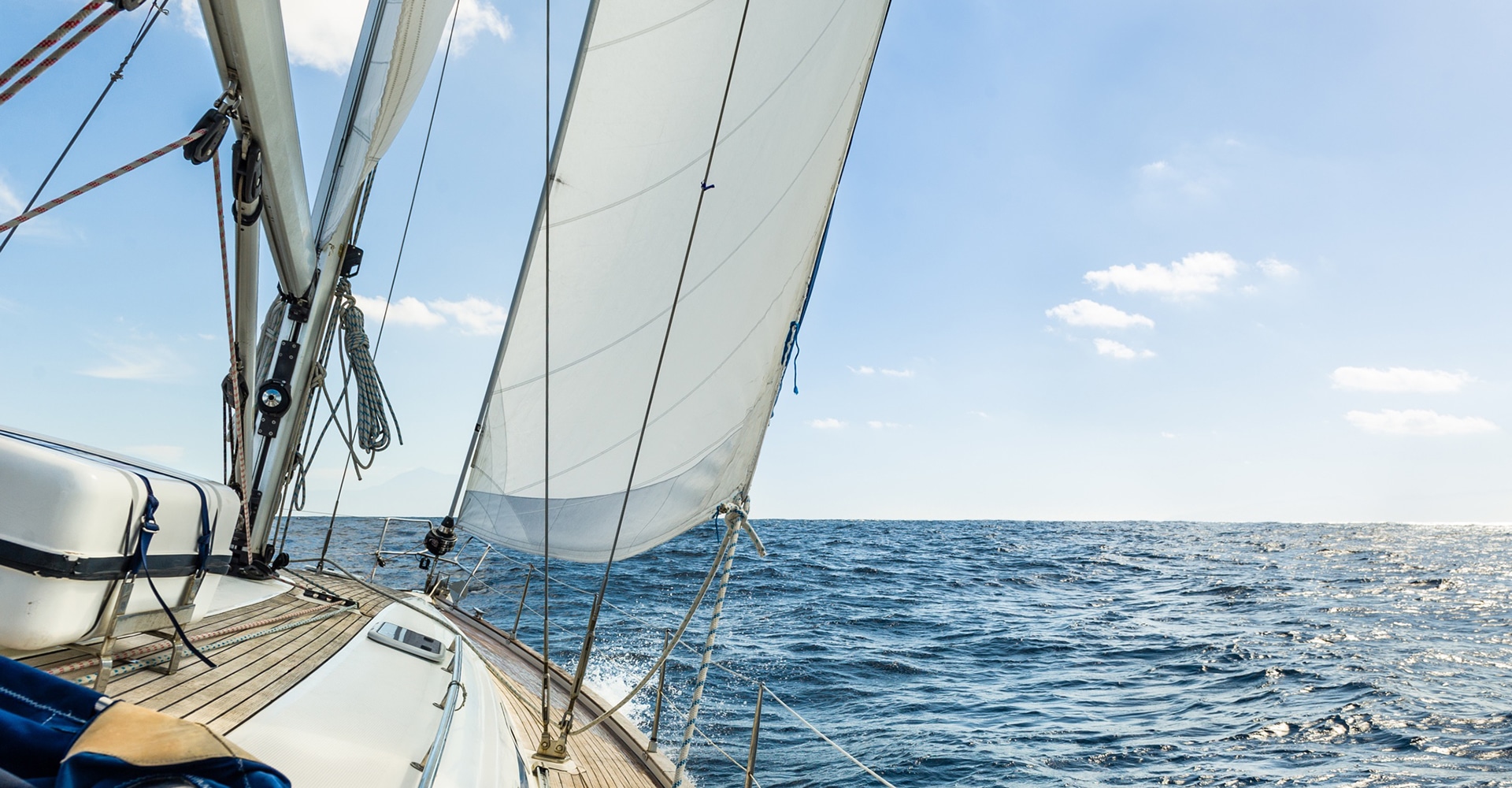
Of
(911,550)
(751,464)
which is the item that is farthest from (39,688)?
(911,550)

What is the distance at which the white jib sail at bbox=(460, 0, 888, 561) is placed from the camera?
11.1 feet

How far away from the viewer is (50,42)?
5.22 ft

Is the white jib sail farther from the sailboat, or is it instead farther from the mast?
the mast

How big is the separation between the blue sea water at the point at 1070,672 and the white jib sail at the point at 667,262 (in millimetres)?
474

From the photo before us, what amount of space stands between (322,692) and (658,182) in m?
2.51

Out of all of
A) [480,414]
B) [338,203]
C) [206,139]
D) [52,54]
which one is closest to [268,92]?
[206,139]

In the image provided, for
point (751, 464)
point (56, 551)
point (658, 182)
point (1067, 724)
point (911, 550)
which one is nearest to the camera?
point (56, 551)

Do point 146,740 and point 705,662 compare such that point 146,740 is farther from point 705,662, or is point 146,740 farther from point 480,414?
point 480,414

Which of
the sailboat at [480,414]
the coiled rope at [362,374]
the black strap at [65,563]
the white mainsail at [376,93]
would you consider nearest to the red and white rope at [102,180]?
the sailboat at [480,414]

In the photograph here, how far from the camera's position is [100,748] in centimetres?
109

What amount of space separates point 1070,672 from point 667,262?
7452 millimetres

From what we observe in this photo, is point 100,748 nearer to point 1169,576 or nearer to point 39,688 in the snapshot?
point 39,688

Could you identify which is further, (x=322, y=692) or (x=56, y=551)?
(x=322, y=692)

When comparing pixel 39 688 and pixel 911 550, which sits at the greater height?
pixel 39 688
